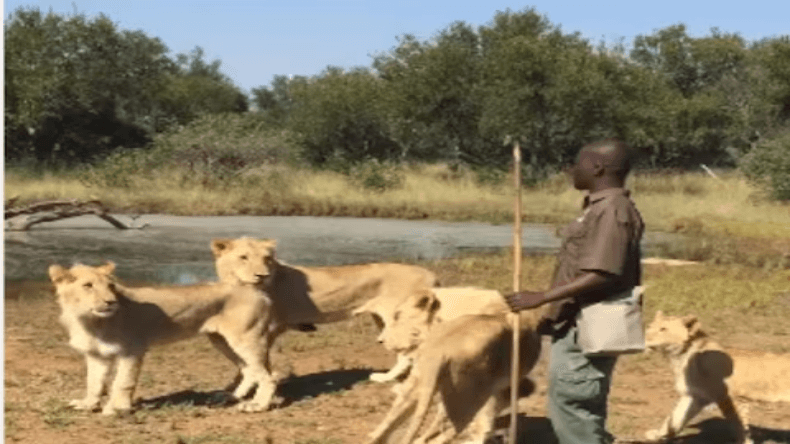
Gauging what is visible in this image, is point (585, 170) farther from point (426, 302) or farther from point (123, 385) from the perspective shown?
point (123, 385)

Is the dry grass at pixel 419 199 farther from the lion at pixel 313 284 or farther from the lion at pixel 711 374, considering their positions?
the lion at pixel 711 374

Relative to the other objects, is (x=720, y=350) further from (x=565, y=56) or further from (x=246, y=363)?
(x=565, y=56)

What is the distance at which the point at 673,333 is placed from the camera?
7.30m

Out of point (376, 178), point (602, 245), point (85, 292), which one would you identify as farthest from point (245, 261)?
point (376, 178)

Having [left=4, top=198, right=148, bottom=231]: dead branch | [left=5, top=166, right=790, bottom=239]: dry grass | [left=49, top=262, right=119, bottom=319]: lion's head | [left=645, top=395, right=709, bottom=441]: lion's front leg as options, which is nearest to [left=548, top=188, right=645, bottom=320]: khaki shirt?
A: [left=645, top=395, right=709, bottom=441]: lion's front leg

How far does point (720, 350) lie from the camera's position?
7320 millimetres

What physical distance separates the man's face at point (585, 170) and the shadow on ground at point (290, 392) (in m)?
3.52

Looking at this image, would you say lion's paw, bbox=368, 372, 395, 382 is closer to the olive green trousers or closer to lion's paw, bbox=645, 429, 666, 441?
lion's paw, bbox=645, 429, 666, 441

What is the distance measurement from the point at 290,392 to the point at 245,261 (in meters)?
1.23

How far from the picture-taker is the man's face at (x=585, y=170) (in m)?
5.40

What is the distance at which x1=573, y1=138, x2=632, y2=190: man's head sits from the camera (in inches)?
212

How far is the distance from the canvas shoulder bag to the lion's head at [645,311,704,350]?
2.00m

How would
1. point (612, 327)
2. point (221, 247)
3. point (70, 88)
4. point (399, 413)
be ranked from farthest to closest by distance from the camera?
point (70, 88) → point (221, 247) → point (399, 413) → point (612, 327)

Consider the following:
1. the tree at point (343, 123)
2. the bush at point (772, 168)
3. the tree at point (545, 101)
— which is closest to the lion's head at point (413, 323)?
the bush at point (772, 168)
